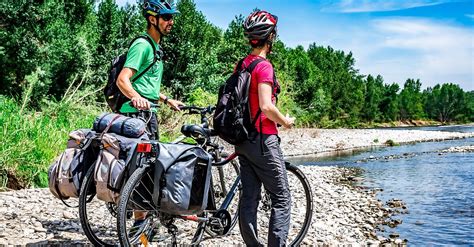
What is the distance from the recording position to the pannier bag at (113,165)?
4355mm

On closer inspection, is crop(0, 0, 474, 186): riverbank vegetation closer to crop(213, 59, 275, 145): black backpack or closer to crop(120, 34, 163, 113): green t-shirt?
crop(120, 34, 163, 113): green t-shirt

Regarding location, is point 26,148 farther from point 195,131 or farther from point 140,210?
point 140,210

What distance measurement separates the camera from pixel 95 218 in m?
5.99

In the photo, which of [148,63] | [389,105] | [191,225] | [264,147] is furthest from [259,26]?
[389,105]

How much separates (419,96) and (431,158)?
424 ft

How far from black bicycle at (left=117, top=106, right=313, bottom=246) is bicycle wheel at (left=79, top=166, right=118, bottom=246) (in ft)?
0.91

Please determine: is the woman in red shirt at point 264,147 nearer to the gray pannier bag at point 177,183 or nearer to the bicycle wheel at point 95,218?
the gray pannier bag at point 177,183

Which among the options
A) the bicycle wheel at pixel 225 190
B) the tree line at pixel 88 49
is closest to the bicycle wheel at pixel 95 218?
the bicycle wheel at pixel 225 190

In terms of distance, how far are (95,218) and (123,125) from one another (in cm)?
192

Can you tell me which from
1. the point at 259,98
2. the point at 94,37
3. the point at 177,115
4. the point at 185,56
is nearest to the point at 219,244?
the point at 259,98

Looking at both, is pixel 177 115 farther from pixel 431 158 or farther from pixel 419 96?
pixel 419 96

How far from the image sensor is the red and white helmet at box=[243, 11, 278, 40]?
4.33m

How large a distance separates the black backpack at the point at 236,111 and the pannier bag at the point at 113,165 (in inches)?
29.3


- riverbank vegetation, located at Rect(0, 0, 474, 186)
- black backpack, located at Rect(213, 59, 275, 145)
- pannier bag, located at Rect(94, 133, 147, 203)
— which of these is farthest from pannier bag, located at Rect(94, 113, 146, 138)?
riverbank vegetation, located at Rect(0, 0, 474, 186)
